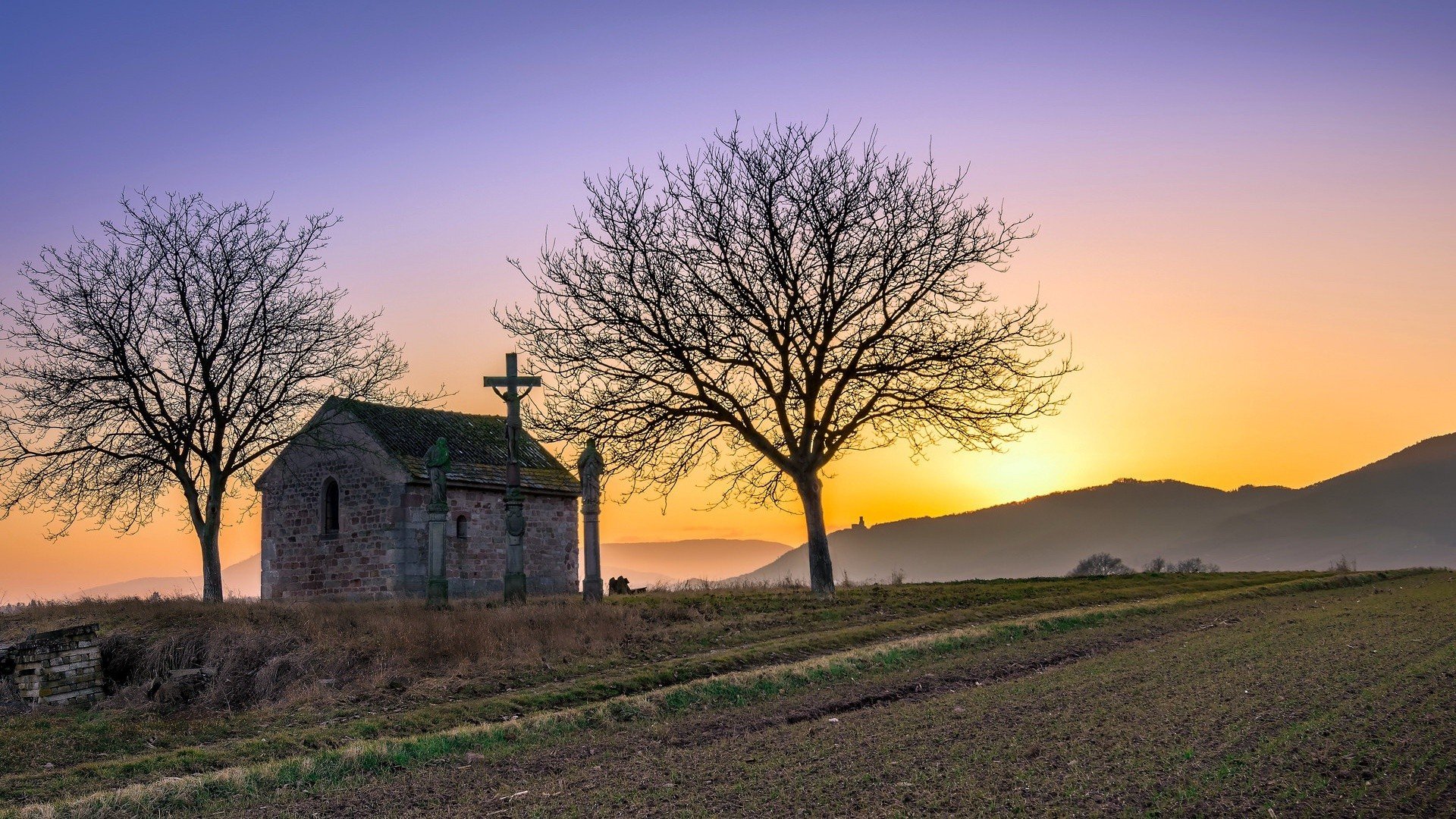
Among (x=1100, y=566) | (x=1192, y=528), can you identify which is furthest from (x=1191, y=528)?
(x=1100, y=566)

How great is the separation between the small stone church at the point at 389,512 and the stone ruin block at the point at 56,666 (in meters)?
13.2

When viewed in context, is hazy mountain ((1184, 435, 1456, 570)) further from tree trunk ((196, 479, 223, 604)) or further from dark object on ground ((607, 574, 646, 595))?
tree trunk ((196, 479, 223, 604))


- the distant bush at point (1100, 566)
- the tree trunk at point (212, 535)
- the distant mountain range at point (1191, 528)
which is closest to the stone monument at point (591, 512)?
the tree trunk at point (212, 535)

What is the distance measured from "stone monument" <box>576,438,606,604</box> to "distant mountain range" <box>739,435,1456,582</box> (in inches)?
3687

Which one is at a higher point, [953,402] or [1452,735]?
[953,402]

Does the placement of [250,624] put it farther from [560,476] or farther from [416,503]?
[560,476]

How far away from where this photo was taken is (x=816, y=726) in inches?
503

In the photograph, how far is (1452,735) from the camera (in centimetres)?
969

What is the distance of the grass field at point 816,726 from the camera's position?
9008 mm

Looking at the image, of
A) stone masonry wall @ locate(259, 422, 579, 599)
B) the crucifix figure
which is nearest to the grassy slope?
the crucifix figure

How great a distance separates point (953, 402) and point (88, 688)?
20730 millimetres

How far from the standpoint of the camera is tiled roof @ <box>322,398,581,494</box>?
3362 centimetres

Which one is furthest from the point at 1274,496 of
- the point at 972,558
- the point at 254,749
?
the point at 254,749

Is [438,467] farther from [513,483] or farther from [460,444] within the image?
[460,444]
